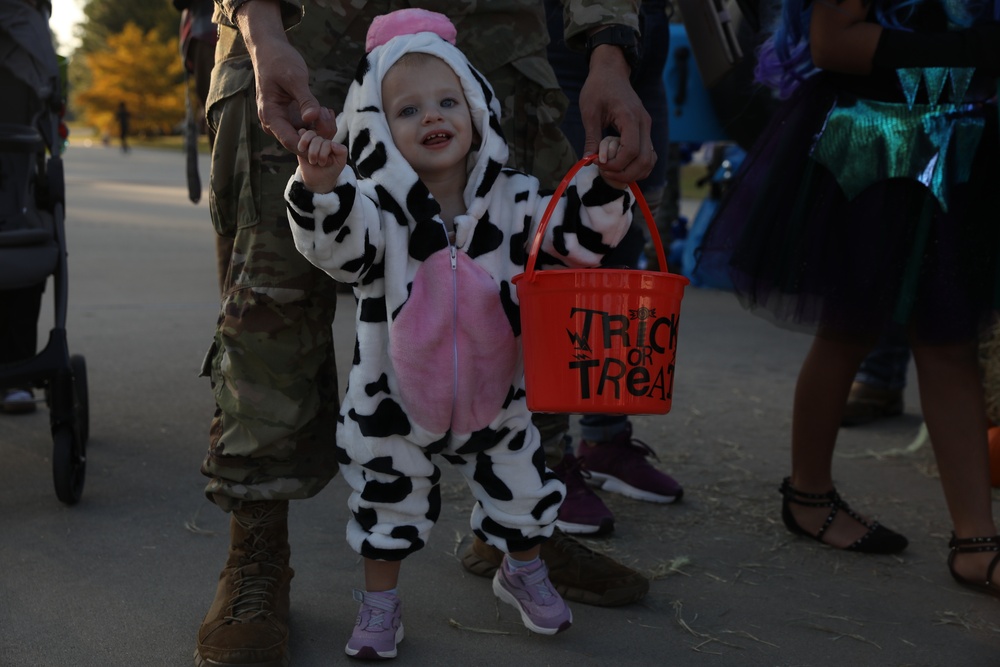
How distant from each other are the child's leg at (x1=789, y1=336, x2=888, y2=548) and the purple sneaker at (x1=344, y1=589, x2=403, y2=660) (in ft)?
4.41

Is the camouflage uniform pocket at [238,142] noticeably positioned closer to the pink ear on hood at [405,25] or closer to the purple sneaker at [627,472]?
the pink ear on hood at [405,25]

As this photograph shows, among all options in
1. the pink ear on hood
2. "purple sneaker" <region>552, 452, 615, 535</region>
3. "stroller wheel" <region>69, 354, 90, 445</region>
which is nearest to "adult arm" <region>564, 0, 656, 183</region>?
the pink ear on hood

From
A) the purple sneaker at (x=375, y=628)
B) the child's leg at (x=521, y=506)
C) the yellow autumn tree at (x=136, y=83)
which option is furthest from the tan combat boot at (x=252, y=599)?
the yellow autumn tree at (x=136, y=83)

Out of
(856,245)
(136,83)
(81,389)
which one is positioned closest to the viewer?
(856,245)

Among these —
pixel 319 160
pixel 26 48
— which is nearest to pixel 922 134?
pixel 319 160

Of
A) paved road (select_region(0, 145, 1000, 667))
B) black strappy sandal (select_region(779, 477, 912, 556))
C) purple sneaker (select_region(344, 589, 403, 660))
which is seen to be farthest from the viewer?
black strappy sandal (select_region(779, 477, 912, 556))

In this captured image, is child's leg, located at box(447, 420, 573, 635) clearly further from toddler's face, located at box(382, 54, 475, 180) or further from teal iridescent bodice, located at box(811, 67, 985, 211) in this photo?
teal iridescent bodice, located at box(811, 67, 985, 211)

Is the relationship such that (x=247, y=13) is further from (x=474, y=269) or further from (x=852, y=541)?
(x=852, y=541)

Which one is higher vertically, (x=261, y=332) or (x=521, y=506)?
(x=261, y=332)

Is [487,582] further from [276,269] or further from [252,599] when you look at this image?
[276,269]

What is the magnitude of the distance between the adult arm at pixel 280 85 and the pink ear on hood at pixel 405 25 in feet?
0.69

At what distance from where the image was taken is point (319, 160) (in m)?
2.07

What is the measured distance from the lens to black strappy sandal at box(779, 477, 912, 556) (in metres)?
3.18

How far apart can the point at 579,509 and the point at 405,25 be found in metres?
1.48
